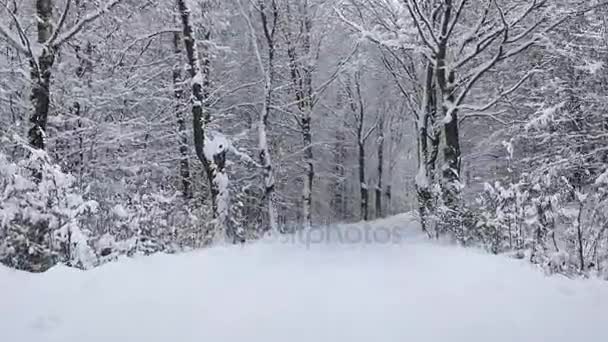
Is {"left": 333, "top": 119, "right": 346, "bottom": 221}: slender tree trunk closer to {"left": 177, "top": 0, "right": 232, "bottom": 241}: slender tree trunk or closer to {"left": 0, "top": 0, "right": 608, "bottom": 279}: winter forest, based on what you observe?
{"left": 0, "top": 0, "right": 608, "bottom": 279}: winter forest

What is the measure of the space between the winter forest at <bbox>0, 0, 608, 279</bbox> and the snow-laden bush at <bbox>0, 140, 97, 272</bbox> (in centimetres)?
2

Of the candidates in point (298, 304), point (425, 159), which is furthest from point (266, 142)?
point (298, 304)

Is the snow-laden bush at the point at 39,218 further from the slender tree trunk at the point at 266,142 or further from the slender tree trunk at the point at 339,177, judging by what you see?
the slender tree trunk at the point at 339,177

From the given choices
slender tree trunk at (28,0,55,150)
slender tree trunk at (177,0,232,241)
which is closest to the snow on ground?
slender tree trunk at (28,0,55,150)

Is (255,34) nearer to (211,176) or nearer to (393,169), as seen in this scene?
(211,176)

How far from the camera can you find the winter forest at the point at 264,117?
6234 mm

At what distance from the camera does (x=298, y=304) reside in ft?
13.0

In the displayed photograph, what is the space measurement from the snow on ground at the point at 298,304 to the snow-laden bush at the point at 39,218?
0.88 meters

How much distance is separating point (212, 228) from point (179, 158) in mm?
6700

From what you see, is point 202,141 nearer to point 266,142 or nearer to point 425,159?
point 266,142

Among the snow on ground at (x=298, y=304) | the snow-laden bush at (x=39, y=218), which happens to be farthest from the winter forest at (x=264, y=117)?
the snow on ground at (x=298, y=304)

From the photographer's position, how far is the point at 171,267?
16.4 ft

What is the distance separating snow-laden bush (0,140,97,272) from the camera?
5129 mm

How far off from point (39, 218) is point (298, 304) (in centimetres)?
318
